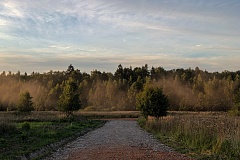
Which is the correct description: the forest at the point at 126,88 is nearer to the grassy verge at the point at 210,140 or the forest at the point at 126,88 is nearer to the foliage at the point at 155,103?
the foliage at the point at 155,103

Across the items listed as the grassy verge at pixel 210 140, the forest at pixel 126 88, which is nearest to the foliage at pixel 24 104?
the forest at pixel 126 88

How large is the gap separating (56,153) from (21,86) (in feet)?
402

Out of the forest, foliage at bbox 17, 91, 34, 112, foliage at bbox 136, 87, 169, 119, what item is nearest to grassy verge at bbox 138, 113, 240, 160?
foliage at bbox 136, 87, 169, 119

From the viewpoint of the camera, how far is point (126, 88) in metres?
123

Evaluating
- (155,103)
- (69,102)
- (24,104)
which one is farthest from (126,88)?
(155,103)

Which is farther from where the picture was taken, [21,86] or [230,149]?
[21,86]

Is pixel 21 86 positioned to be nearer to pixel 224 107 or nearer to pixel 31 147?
pixel 224 107

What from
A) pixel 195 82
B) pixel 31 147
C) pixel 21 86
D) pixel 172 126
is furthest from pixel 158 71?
pixel 31 147

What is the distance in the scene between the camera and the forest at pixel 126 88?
10006cm

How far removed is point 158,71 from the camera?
14275 centimetres

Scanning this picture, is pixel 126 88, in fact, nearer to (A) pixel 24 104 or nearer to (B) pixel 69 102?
(A) pixel 24 104

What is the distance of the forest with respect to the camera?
3939 inches

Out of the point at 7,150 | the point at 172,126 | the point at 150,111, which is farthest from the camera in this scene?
the point at 150,111

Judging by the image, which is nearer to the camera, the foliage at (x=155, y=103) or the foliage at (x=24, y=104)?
the foliage at (x=155, y=103)
